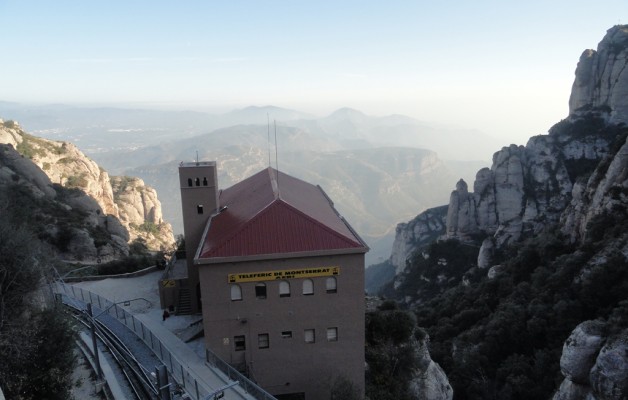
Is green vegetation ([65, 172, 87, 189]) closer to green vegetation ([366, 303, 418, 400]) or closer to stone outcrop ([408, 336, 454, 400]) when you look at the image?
green vegetation ([366, 303, 418, 400])

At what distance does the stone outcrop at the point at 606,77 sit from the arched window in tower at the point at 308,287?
8476 centimetres

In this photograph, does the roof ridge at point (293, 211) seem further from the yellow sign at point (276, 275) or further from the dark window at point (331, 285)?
the dark window at point (331, 285)

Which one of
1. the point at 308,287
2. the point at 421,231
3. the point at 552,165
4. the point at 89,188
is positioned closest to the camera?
the point at 308,287

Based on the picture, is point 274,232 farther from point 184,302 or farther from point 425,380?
point 425,380

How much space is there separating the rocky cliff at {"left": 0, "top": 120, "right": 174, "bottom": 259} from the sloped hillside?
4309cm

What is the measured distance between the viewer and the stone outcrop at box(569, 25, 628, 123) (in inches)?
3388

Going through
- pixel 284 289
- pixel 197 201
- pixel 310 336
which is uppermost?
→ pixel 197 201

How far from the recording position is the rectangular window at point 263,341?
2403cm

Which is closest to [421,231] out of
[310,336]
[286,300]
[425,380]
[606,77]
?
[606,77]

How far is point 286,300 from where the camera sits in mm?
23625

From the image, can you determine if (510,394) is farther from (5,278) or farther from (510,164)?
(510,164)

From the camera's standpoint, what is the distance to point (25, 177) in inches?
2354

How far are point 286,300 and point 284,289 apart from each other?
577 millimetres

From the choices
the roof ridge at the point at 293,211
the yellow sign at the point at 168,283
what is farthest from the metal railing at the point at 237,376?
the yellow sign at the point at 168,283
